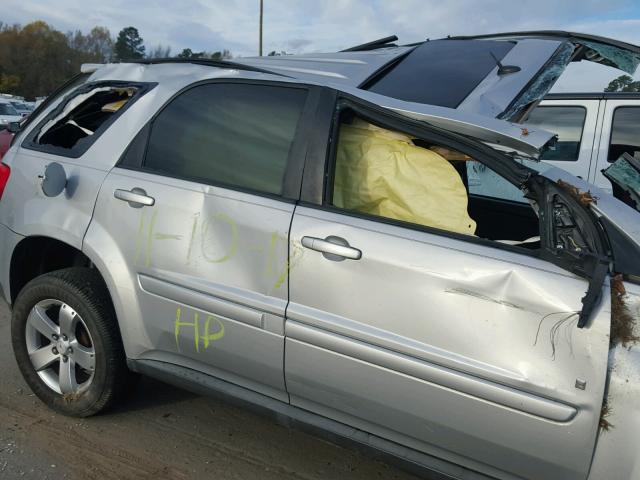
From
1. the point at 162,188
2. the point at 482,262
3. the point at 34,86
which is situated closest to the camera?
the point at 482,262

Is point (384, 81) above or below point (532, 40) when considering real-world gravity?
below

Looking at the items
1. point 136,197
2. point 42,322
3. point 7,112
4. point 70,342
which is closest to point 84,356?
point 70,342

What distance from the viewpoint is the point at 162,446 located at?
277 centimetres

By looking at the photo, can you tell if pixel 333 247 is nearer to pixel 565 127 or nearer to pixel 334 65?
pixel 334 65

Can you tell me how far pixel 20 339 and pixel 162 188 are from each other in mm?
1247

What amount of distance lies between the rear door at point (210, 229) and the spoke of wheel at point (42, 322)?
0.51 m

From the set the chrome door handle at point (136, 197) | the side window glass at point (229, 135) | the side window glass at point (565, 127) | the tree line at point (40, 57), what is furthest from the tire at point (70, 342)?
the tree line at point (40, 57)

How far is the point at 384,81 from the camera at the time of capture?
2.73m

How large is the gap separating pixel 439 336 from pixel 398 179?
70 centimetres

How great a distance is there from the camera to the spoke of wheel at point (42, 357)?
9.71 feet

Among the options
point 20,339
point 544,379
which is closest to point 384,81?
point 544,379

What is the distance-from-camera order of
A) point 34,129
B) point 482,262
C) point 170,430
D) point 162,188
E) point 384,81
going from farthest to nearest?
point 34,129 → point 170,430 → point 384,81 → point 162,188 → point 482,262

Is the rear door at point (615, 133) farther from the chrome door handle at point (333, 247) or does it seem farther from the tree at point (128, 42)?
the tree at point (128, 42)

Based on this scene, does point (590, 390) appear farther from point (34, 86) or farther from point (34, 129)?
point (34, 86)
